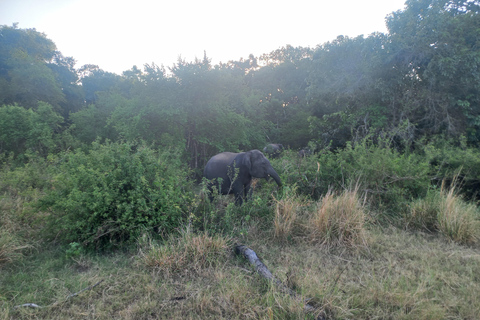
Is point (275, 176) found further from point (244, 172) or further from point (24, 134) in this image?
point (24, 134)

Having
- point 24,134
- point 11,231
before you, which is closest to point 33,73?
point 24,134

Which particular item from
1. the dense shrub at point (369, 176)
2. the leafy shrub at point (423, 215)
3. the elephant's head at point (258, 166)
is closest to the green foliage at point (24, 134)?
the elephant's head at point (258, 166)

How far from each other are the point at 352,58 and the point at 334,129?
3943 millimetres

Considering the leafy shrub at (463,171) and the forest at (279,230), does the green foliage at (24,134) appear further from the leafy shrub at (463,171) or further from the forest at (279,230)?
the leafy shrub at (463,171)

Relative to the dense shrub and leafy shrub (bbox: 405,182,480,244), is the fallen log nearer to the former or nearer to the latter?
the dense shrub

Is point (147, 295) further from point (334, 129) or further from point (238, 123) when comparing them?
point (334, 129)

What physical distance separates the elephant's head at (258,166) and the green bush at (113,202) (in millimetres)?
2069

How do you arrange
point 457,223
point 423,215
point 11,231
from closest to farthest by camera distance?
point 11,231 < point 457,223 < point 423,215

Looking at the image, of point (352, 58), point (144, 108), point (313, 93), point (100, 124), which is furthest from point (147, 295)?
point (100, 124)

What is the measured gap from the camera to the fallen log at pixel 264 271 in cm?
263

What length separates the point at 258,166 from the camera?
21.3ft

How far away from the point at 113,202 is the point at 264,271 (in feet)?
8.27

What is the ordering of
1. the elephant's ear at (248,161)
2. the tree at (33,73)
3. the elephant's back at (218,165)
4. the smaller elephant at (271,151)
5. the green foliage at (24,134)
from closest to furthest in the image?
1. the elephant's ear at (248,161)
2. the elephant's back at (218,165)
3. the smaller elephant at (271,151)
4. the green foliage at (24,134)
5. the tree at (33,73)

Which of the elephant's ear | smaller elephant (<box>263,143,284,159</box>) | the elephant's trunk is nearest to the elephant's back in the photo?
the elephant's ear
